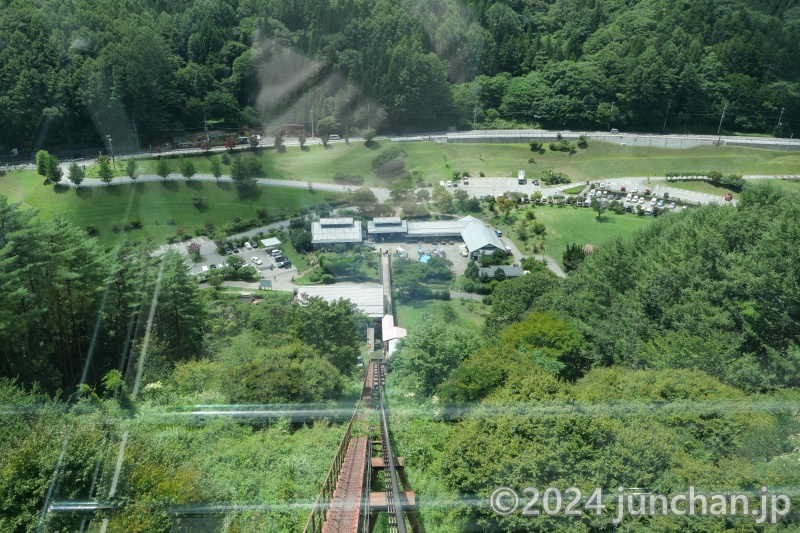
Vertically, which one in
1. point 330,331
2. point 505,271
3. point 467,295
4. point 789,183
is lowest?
point 467,295

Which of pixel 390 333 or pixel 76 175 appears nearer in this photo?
pixel 390 333

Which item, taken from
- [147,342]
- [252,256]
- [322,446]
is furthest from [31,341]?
[252,256]

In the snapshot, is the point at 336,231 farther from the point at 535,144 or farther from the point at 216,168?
the point at 535,144

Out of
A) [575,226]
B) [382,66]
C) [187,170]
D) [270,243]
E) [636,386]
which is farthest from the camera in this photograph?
[382,66]

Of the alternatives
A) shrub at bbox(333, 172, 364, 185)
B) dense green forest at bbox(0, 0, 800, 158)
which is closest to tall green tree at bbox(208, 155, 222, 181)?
shrub at bbox(333, 172, 364, 185)

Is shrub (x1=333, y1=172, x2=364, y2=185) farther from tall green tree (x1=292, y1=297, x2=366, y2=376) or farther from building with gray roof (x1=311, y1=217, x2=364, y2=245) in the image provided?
tall green tree (x1=292, y1=297, x2=366, y2=376)

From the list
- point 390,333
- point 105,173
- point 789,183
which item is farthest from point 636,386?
point 789,183

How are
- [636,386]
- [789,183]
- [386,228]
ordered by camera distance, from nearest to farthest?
[636,386] → [386,228] → [789,183]

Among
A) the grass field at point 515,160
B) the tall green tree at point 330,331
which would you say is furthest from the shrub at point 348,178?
the tall green tree at point 330,331
